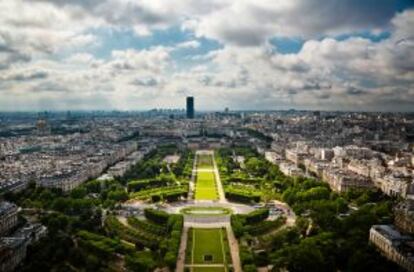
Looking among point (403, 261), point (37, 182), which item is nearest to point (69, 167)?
point (37, 182)

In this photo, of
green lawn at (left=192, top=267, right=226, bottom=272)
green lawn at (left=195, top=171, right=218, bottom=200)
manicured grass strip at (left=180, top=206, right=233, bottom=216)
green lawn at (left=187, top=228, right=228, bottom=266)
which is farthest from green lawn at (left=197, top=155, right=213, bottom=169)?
green lawn at (left=192, top=267, right=226, bottom=272)

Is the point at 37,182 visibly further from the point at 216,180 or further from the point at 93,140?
the point at 93,140

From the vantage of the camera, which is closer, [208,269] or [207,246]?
[208,269]

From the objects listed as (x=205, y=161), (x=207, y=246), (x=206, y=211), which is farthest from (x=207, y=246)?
(x=205, y=161)

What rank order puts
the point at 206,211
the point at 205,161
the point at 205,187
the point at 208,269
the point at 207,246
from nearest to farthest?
the point at 208,269 → the point at 207,246 → the point at 206,211 → the point at 205,187 → the point at 205,161

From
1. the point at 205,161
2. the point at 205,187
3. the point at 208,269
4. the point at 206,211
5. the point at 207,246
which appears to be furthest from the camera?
the point at 205,161

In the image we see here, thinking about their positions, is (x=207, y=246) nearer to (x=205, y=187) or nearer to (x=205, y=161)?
(x=205, y=187)

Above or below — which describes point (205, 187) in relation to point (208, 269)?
above
